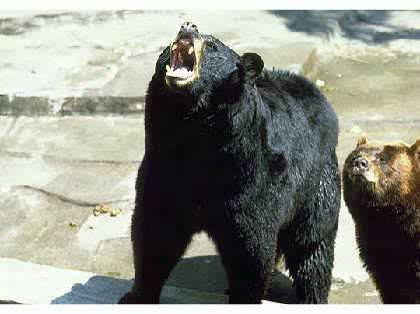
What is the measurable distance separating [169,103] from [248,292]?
1.17 m

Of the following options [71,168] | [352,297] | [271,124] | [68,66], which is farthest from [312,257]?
[68,66]

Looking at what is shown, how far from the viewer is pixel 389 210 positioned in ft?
15.5

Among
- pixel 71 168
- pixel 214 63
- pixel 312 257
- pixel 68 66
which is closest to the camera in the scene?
pixel 214 63

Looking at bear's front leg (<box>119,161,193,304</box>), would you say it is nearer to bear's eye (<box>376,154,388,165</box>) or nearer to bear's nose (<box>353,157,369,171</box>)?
bear's nose (<box>353,157,369,171</box>)

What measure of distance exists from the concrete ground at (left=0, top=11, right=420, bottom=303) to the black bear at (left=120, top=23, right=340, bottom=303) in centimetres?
63

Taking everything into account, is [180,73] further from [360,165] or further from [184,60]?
[360,165]

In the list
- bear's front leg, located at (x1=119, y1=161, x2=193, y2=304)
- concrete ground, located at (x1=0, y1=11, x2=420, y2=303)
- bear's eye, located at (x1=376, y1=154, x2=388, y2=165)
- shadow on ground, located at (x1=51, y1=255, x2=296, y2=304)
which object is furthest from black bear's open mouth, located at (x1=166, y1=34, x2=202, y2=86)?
concrete ground, located at (x1=0, y1=11, x2=420, y2=303)

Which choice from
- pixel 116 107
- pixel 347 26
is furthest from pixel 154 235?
pixel 347 26

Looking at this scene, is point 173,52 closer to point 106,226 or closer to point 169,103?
point 169,103

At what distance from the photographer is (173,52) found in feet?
13.5

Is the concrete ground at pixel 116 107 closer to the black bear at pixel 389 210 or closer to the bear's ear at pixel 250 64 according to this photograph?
the black bear at pixel 389 210

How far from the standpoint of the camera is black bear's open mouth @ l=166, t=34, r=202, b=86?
4098 mm

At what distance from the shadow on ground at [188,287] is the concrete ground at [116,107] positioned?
0.05ft
